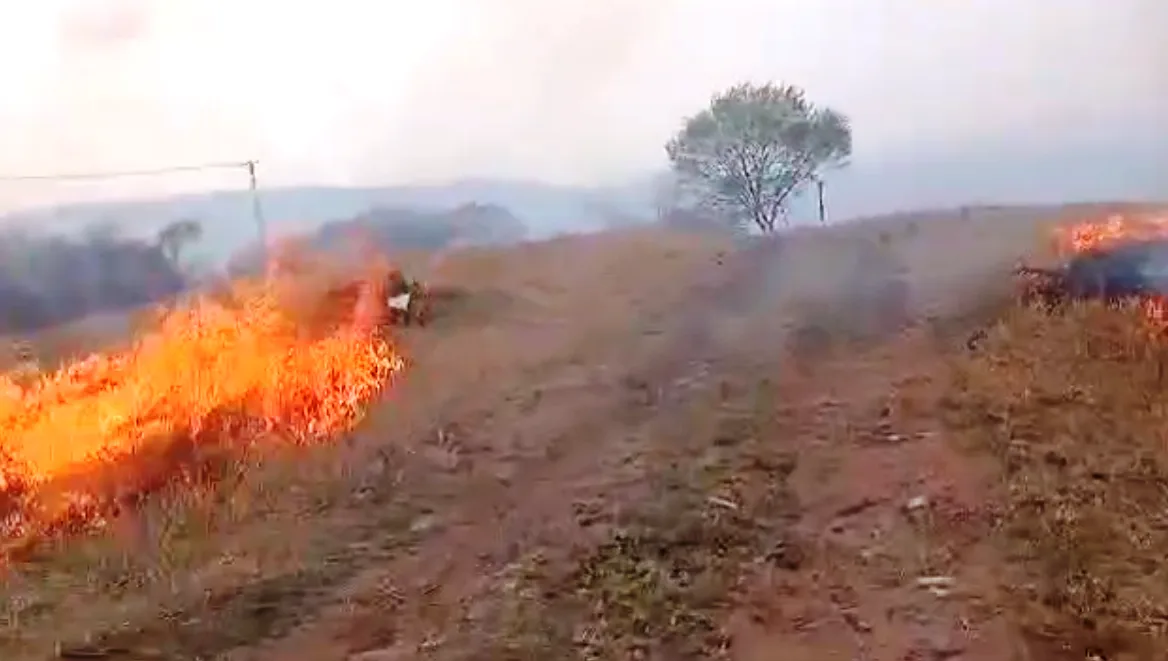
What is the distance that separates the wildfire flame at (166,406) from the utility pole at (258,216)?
0.91 m

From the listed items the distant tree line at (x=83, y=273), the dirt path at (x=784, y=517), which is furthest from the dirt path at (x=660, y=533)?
the distant tree line at (x=83, y=273)

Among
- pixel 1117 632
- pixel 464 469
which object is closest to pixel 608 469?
pixel 464 469

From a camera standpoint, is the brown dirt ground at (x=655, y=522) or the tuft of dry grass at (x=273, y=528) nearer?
the brown dirt ground at (x=655, y=522)

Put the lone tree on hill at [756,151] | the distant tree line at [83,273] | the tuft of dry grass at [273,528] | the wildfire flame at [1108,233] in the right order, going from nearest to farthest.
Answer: the tuft of dry grass at [273,528] → the distant tree line at [83,273] → the wildfire flame at [1108,233] → the lone tree on hill at [756,151]

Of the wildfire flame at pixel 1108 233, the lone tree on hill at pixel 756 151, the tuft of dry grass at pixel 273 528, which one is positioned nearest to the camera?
the tuft of dry grass at pixel 273 528

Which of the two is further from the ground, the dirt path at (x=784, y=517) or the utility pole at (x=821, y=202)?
the utility pole at (x=821, y=202)

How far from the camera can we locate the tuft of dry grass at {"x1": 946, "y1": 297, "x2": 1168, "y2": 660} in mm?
3869

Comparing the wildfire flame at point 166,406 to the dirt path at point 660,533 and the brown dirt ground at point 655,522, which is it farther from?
the dirt path at point 660,533

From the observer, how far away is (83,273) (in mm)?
7617

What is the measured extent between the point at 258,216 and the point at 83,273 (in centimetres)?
115

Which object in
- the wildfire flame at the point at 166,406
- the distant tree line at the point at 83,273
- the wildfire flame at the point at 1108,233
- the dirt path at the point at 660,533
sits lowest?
the dirt path at the point at 660,533

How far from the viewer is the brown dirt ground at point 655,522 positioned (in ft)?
Answer: 12.8

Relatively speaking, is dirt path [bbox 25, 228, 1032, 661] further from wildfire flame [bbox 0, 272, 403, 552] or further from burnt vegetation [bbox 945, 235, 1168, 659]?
wildfire flame [bbox 0, 272, 403, 552]

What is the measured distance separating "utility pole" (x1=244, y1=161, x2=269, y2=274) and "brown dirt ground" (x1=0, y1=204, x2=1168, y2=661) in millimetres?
1730
